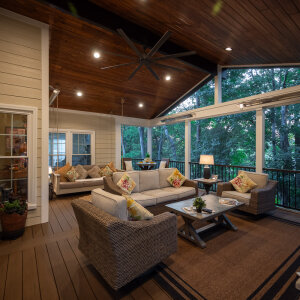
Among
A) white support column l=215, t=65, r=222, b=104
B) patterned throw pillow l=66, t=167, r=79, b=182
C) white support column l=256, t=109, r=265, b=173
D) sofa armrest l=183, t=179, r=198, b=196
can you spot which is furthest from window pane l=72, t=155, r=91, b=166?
white support column l=256, t=109, r=265, b=173

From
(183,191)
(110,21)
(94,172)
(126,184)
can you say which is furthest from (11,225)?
(110,21)

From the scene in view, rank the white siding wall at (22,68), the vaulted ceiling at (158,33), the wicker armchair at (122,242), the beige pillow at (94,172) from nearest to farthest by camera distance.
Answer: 1. the wicker armchair at (122,242)
2. the vaulted ceiling at (158,33)
3. the white siding wall at (22,68)
4. the beige pillow at (94,172)

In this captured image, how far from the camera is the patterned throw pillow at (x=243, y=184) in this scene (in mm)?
3908

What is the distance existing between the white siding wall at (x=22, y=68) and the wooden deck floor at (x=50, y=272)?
80 cm

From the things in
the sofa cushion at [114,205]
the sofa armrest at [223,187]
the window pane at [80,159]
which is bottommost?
the sofa armrest at [223,187]

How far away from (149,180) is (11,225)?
2591mm

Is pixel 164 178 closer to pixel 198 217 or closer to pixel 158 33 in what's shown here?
pixel 198 217

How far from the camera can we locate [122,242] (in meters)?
1.62

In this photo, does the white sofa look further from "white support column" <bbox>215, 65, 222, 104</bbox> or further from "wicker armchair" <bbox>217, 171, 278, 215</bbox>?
"white support column" <bbox>215, 65, 222, 104</bbox>

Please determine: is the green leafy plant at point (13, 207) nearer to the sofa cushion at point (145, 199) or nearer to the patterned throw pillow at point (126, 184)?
the patterned throw pillow at point (126, 184)

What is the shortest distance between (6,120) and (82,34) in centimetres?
236

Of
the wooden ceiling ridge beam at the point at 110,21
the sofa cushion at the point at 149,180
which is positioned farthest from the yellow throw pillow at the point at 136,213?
the wooden ceiling ridge beam at the point at 110,21

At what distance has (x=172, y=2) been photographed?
2.88 m

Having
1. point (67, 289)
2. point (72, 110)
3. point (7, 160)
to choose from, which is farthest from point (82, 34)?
point (67, 289)
